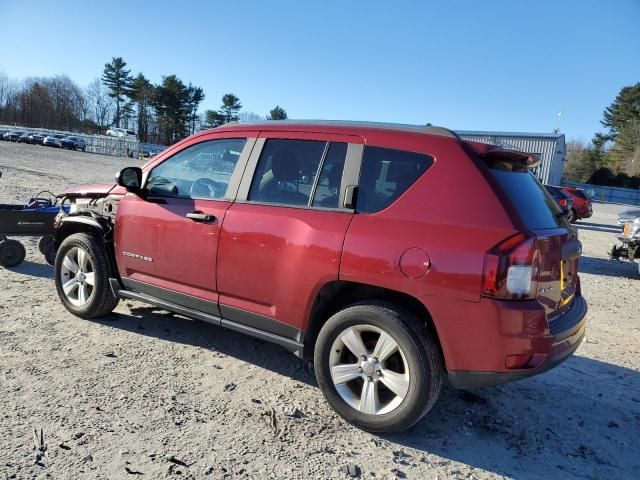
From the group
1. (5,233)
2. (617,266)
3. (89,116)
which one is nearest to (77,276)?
(5,233)

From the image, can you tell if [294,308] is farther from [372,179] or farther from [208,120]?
[208,120]

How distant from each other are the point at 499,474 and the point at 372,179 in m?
1.91

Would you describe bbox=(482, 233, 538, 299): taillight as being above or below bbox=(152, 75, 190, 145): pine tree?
below

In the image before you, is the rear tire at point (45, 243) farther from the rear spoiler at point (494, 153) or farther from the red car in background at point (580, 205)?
the red car in background at point (580, 205)

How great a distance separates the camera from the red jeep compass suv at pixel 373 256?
2.84m

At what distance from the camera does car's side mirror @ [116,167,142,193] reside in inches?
168

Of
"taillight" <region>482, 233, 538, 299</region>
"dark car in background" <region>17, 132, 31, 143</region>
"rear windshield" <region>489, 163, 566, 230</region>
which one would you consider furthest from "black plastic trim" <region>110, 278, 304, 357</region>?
"dark car in background" <region>17, 132, 31, 143</region>

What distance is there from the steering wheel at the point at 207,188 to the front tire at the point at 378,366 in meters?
1.41

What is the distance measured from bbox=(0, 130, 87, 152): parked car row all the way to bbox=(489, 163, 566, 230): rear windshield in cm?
5699

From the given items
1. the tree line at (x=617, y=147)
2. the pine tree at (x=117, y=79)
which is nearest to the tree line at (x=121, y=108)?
the pine tree at (x=117, y=79)

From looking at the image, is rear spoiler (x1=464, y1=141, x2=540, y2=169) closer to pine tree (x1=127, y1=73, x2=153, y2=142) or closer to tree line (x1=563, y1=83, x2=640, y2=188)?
tree line (x1=563, y1=83, x2=640, y2=188)

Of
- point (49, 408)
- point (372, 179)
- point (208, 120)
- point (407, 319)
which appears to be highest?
point (208, 120)

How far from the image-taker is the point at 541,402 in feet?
12.5

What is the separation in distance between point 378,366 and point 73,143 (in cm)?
5710
